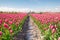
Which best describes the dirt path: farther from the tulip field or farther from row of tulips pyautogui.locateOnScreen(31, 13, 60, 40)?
row of tulips pyautogui.locateOnScreen(31, 13, 60, 40)

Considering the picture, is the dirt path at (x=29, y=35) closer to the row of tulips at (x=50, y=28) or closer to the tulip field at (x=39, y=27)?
the tulip field at (x=39, y=27)

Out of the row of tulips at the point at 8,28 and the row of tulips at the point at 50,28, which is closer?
the row of tulips at the point at 8,28

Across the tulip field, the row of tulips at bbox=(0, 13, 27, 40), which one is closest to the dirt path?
the tulip field

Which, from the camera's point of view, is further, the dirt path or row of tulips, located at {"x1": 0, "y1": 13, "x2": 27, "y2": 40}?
the dirt path

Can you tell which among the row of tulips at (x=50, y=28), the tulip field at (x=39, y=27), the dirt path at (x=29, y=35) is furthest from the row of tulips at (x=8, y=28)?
the row of tulips at (x=50, y=28)

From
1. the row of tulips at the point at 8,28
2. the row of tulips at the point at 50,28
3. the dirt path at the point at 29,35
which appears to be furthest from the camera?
the dirt path at the point at 29,35

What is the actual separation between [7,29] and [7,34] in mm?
170

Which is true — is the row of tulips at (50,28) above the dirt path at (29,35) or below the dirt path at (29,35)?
above

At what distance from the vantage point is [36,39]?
32.0ft

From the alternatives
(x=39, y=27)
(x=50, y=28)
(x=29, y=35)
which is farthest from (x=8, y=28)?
(x=39, y=27)

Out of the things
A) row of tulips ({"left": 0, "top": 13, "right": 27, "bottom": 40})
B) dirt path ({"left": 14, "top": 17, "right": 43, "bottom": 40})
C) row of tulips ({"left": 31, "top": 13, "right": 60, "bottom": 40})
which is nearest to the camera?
row of tulips ({"left": 0, "top": 13, "right": 27, "bottom": 40})

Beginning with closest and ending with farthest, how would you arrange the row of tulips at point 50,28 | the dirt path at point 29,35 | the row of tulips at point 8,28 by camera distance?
the row of tulips at point 8,28 < the row of tulips at point 50,28 < the dirt path at point 29,35

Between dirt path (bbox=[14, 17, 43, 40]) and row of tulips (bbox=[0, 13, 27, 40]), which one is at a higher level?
row of tulips (bbox=[0, 13, 27, 40])

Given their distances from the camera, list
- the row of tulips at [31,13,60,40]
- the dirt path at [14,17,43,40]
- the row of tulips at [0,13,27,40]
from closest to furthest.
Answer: the row of tulips at [0,13,27,40], the row of tulips at [31,13,60,40], the dirt path at [14,17,43,40]
